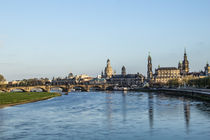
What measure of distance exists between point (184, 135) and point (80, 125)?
519 inches

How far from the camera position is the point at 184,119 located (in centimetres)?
4566

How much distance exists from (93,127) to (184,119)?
1359 cm

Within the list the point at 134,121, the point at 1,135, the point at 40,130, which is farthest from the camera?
the point at 134,121

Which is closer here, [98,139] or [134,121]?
[98,139]

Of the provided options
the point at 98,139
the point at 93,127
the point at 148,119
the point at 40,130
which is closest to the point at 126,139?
the point at 98,139

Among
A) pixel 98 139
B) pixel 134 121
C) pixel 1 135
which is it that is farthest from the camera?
pixel 134 121

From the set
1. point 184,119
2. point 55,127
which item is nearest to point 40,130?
point 55,127

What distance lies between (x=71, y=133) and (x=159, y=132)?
366 inches

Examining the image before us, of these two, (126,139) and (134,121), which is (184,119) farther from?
(126,139)

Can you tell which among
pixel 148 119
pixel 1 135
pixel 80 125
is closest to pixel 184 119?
pixel 148 119

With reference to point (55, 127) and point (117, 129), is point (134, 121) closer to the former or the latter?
point (117, 129)

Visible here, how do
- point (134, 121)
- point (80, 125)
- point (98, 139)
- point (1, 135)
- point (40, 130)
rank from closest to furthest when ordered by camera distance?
1. point (98, 139)
2. point (1, 135)
3. point (40, 130)
4. point (80, 125)
5. point (134, 121)

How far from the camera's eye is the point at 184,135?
Result: 33.9m

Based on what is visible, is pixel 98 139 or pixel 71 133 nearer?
pixel 98 139
